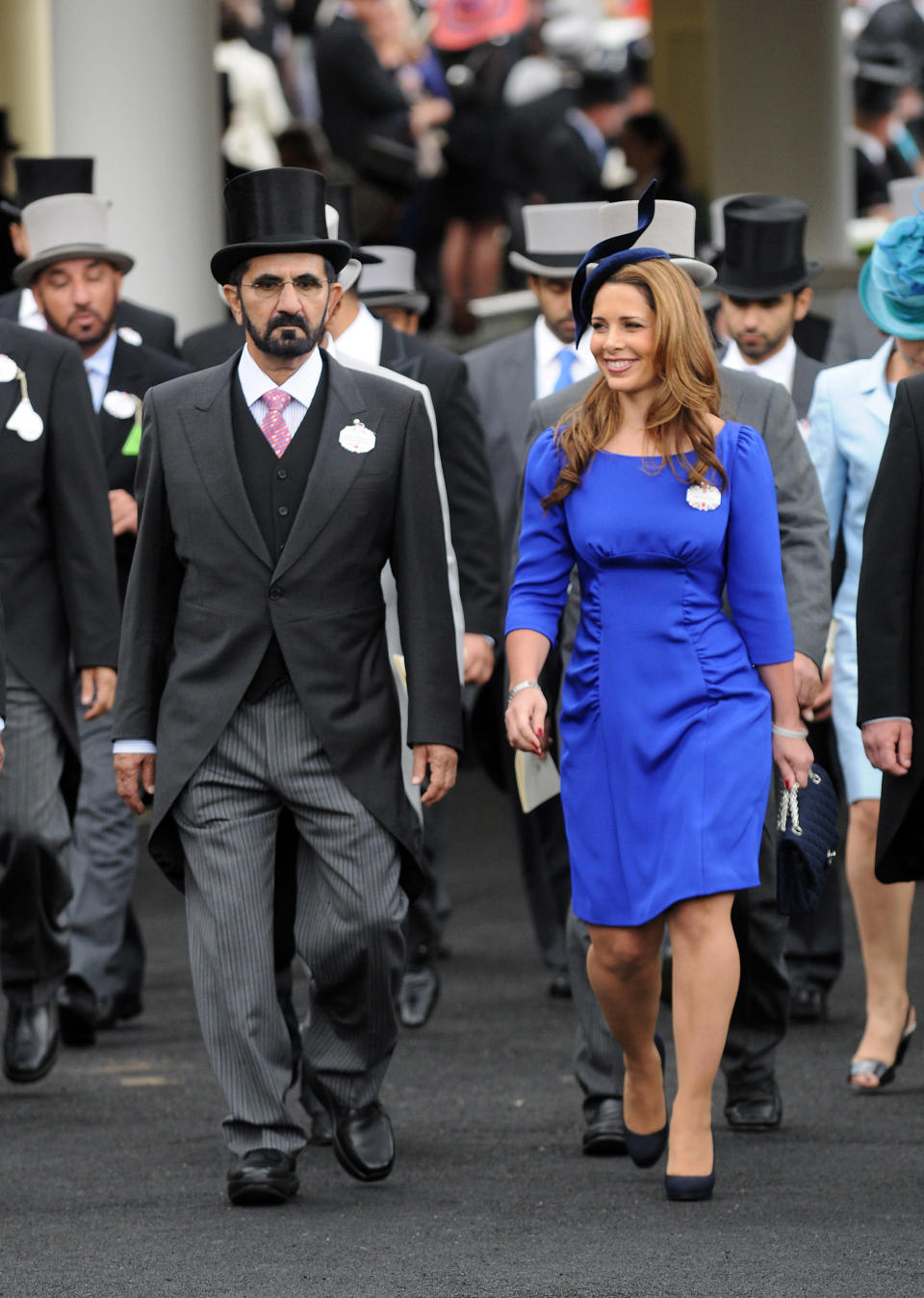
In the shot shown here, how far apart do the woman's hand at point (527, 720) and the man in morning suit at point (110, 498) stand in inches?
96.2

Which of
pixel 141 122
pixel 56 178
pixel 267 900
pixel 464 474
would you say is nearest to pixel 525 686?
pixel 267 900

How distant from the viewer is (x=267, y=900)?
243 inches

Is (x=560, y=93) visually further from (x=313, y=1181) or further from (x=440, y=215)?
(x=313, y=1181)

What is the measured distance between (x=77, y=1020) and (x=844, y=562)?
8.32 ft

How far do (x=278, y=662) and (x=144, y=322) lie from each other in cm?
293

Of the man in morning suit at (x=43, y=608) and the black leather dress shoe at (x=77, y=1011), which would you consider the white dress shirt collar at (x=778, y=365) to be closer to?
the man in morning suit at (x=43, y=608)

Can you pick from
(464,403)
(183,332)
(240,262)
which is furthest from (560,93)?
(240,262)

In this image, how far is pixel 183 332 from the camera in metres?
12.9

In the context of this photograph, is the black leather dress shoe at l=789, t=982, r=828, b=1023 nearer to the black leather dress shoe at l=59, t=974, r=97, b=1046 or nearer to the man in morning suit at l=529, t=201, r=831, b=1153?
the man in morning suit at l=529, t=201, r=831, b=1153

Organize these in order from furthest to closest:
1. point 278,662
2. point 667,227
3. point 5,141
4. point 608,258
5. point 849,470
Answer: point 5,141 < point 849,470 < point 667,227 < point 278,662 < point 608,258

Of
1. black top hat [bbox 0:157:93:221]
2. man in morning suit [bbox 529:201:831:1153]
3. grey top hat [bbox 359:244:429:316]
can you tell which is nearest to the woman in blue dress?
man in morning suit [bbox 529:201:831:1153]

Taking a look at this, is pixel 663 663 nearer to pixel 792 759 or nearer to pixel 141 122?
pixel 792 759

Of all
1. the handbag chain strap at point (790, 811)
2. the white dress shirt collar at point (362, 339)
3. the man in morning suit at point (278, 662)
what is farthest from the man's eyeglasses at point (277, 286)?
the white dress shirt collar at point (362, 339)

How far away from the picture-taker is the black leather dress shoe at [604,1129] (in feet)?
21.7
